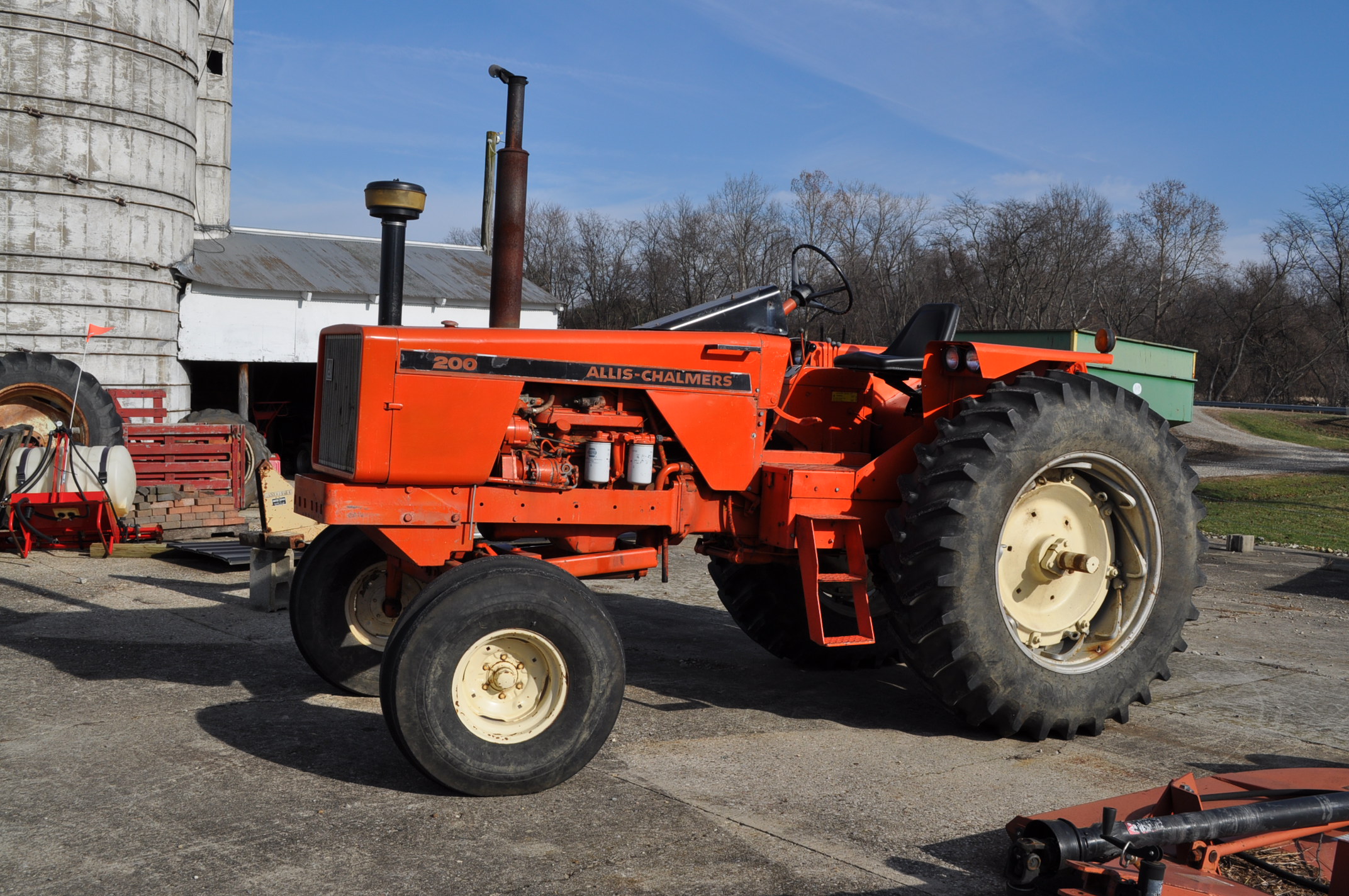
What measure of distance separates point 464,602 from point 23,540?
704cm

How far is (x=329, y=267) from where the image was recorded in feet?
59.4

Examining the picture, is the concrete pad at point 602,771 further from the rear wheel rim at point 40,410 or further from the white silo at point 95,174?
the white silo at point 95,174

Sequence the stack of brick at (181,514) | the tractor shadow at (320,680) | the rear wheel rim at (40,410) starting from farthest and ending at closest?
1. the rear wheel rim at (40,410)
2. the stack of brick at (181,514)
3. the tractor shadow at (320,680)

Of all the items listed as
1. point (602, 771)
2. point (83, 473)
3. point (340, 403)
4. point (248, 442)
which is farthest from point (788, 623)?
point (248, 442)

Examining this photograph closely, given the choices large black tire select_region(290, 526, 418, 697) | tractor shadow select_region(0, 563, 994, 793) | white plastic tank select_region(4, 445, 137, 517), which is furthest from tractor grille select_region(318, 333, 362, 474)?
white plastic tank select_region(4, 445, 137, 517)

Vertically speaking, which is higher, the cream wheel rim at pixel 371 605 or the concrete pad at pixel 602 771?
the cream wheel rim at pixel 371 605

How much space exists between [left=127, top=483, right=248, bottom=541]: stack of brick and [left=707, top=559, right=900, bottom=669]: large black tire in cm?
643

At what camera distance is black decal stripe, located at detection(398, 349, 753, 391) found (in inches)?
169

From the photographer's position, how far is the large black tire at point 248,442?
537 inches

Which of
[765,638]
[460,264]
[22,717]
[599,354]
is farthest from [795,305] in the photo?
[460,264]

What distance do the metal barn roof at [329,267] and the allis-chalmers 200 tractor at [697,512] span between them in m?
11.7

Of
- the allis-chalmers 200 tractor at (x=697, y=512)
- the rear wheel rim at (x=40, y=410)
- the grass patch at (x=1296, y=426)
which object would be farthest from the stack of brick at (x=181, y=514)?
the grass patch at (x=1296, y=426)

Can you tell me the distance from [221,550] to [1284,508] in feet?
44.4

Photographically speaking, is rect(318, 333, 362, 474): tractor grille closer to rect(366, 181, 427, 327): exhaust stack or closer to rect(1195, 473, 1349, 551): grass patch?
rect(366, 181, 427, 327): exhaust stack
